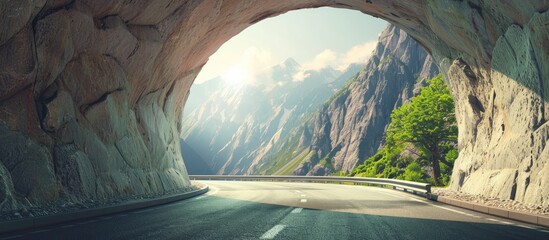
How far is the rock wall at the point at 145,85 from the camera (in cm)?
1222

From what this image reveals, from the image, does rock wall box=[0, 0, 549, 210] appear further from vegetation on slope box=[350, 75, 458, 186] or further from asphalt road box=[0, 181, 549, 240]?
vegetation on slope box=[350, 75, 458, 186]

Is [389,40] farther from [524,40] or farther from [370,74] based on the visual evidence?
[524,40]

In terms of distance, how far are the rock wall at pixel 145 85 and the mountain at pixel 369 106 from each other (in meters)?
132

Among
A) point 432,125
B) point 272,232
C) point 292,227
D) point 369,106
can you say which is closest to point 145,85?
point 292,227

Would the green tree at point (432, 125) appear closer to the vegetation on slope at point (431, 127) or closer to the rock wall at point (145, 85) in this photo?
the vegetation on slope at point (431, 127)

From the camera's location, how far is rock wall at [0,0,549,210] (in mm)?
12219

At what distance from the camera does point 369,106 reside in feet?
549

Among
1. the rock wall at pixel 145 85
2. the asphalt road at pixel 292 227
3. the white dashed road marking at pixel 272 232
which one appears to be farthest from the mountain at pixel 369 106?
the white dashed road marking at pixel 272 232

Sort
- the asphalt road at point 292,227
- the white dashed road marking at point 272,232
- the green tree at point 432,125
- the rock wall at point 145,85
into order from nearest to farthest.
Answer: the white dashed road marking at point 272,232 < the asphalt road at point 292,227 < the rock wall at point 145,85 < the green tree at point 432,125

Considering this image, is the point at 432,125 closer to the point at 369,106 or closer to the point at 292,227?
the point at 292,227

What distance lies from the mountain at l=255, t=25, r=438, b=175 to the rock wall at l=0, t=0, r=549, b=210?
132 metres

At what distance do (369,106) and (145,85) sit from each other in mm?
151712

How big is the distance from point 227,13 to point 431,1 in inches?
362

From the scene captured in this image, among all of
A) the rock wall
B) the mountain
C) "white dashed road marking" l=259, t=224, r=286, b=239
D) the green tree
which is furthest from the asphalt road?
the mountain
